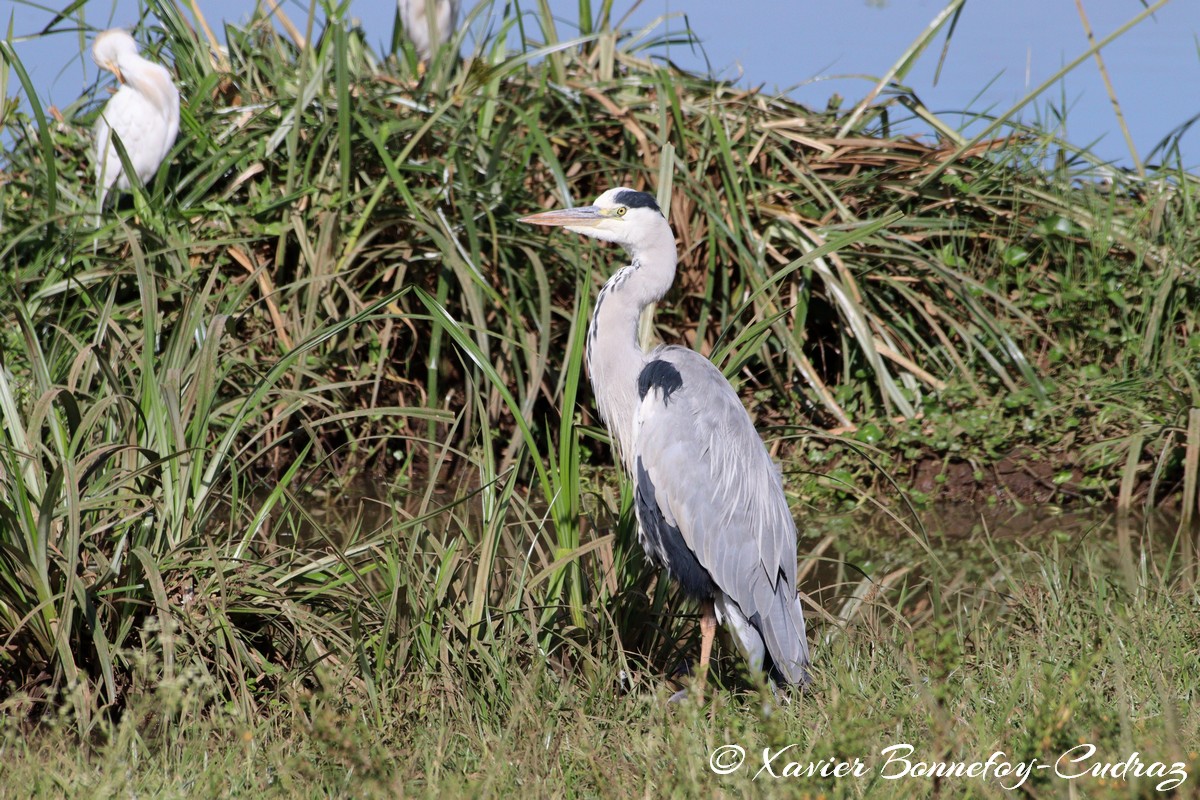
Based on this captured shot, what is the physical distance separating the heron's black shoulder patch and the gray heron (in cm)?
49

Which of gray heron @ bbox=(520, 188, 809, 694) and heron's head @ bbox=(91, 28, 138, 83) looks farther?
heron's head @ bbox=(91, 28, 138, 83)

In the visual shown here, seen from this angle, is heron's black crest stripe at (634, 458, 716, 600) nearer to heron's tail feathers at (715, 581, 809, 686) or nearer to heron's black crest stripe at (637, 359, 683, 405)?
heron's tail feathers at (715, 581, 809, 686)

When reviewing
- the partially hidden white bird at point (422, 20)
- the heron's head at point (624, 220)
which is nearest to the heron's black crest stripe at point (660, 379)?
the heron's head at point (624, 220)

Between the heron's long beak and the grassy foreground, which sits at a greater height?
the heron's long beak

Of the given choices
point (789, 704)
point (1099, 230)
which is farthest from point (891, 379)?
point (789, 704)

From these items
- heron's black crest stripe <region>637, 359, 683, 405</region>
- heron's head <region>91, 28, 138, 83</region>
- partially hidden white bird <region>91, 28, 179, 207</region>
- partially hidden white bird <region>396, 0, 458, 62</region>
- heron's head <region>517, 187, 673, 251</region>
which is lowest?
heron's black crest stripe <region>637, 359, 683, 405</region>

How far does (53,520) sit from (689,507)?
173cm

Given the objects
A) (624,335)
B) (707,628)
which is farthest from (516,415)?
(707,628)

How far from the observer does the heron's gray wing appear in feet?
10.8

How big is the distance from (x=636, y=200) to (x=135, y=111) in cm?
410

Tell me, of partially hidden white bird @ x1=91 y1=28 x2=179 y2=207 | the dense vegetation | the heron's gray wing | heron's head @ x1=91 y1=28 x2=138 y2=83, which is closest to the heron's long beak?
the dense vegetation

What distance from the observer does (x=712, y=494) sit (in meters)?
3.38

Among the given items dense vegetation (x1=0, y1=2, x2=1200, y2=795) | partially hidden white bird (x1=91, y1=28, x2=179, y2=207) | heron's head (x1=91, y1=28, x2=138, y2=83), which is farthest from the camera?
heron's head (x1=91, y1=28, x2=138, y2=83)

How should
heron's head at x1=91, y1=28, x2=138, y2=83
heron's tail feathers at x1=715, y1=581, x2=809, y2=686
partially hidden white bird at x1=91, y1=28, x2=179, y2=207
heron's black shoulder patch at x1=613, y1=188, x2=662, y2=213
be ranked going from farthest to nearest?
1. heron's head at x1=91, y1=28, x2=138, y2=83
2. partially hidden white bird at x1=91, y1=28, x2=179, y2=207
3. heron's black shoulder patch at x1=613, y1=188, x2=662, y2=213
4. heron's tail feathers at x1=715, y1=581, x2=809, y2=686
